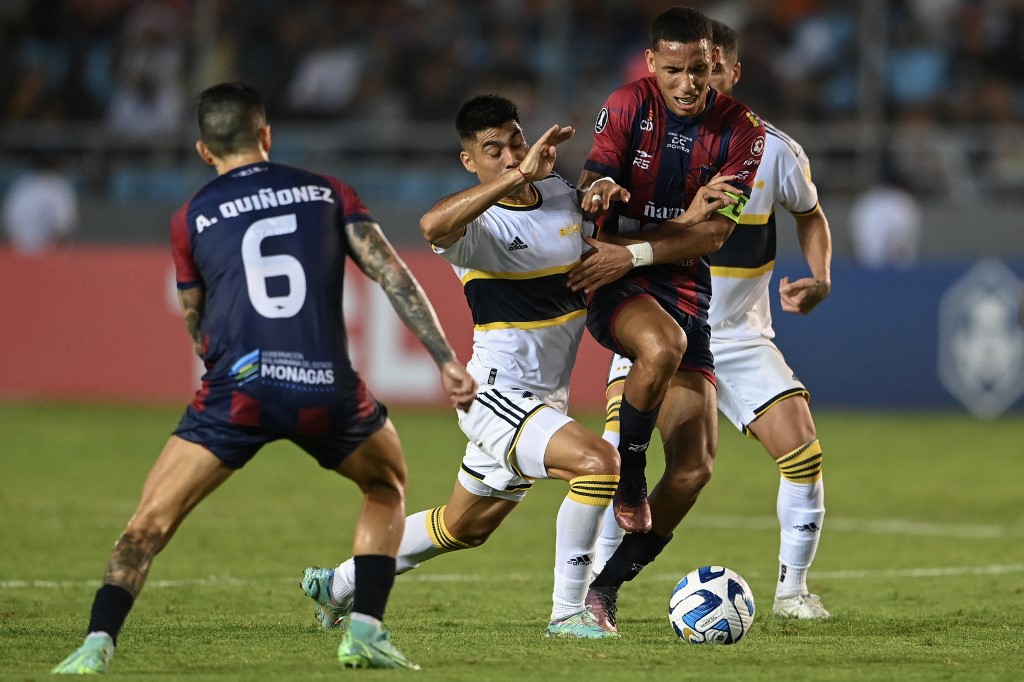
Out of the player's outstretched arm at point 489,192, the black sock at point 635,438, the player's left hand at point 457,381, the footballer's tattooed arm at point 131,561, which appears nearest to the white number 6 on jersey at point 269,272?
the player's left hand at point 457,381

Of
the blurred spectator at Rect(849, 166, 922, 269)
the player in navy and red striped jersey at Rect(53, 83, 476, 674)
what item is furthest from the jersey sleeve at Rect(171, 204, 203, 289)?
the blurred spectator at Rect(849, 166, 922, 269)

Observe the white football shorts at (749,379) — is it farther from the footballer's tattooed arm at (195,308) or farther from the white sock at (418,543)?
the footballer's tattooed arm at (195,308)

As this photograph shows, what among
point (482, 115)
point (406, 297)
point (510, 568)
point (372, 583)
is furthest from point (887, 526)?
point (406, 297)

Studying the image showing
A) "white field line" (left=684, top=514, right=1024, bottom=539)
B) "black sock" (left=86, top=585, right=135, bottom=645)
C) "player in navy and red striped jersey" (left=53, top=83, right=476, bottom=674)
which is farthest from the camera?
"white field line" (left=684, top=514, right=1024, bottom=539)

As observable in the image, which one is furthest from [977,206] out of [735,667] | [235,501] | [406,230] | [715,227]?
[735,667]

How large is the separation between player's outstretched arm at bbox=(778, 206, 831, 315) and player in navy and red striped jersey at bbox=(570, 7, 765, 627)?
2.44 ft

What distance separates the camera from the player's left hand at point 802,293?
27.2 ft

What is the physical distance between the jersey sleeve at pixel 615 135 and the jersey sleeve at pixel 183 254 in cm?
209

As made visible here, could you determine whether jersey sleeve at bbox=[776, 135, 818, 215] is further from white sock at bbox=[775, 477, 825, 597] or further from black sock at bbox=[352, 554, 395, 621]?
black sock at bbox=[352, 554, 395, 621]

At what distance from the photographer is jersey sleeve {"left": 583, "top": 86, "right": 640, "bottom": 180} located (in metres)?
7.31

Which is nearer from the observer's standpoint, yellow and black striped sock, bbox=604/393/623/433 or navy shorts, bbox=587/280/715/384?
navy shorts, bbox=587/280/715/384

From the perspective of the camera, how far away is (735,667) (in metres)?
6.10

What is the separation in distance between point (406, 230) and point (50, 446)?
589 cm

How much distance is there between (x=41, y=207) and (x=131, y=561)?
590 inches
